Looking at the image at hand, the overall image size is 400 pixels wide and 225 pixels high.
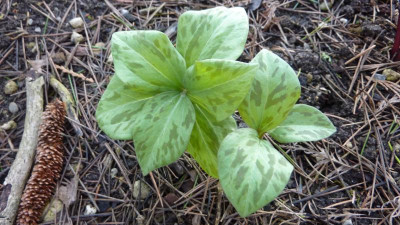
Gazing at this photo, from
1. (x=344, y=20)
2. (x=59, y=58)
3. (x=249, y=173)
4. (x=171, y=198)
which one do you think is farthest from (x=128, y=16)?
(x=249, y=173)

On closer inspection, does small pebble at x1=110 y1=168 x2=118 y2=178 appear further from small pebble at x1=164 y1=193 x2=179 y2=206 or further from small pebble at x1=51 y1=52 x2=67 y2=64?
small pebble at x1=51 y1=52 x2=67 y2=64

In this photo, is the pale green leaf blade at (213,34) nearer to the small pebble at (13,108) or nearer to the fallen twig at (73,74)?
the fallen twig at (73,74)

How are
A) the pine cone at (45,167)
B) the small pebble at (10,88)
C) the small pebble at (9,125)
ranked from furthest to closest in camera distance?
the small pebble at (10,88) < the small pebble at (9,125) < the pine cone at (45,167)

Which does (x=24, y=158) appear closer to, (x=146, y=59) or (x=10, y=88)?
(x=10, y=88)

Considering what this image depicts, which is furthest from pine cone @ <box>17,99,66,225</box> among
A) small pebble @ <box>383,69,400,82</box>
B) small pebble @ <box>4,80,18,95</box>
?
small pebble @ <box>383,69,400,82</box>

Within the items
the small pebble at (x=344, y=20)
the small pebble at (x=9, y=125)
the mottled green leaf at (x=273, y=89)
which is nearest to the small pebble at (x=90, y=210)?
the small pebble at (x=9, y=125)

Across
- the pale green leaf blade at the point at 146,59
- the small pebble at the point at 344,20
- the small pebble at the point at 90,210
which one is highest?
the pale green leaf blade at the point at 146,59
